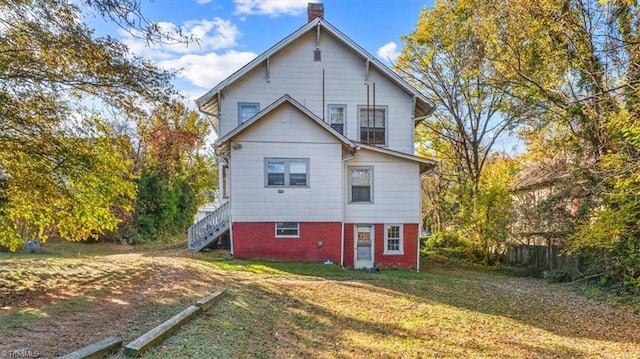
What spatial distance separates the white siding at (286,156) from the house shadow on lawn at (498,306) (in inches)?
78.6

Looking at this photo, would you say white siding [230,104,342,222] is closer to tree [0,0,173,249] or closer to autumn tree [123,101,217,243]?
autumn tree [123,101,217,243]

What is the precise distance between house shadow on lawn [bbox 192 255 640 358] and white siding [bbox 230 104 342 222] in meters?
2.00

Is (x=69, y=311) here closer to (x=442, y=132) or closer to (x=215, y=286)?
(x=215, y=286)

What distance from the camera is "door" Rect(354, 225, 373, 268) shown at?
16.1m

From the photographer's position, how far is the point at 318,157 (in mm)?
15219

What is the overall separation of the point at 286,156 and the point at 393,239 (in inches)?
218

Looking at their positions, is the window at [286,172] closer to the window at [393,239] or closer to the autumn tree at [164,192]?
the window at [393,239]

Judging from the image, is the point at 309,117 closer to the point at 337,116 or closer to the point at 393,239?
the point at 337,116

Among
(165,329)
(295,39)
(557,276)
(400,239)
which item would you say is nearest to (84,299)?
(165,329)

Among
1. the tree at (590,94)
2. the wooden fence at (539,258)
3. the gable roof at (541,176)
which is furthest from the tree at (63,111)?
the wooden fence at (539,258)

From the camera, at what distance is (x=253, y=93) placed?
17.1m

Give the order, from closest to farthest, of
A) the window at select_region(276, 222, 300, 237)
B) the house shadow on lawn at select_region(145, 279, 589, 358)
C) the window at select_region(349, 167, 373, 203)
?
the house shadow on lawn at select_region(145, 279, 589, 358), the window at select_region(276, 222, 300, 237), the window at select_region(349, 167, 373, 203)

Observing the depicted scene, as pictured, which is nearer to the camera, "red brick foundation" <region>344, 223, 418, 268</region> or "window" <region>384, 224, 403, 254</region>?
"red brick foundation" <region>344, 223, 418, 268</region>

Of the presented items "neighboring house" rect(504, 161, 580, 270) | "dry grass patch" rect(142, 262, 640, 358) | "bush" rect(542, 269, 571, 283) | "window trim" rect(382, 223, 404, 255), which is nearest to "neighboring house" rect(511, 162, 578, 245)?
"neighboring house" rect(504, 161, 580, 270)
